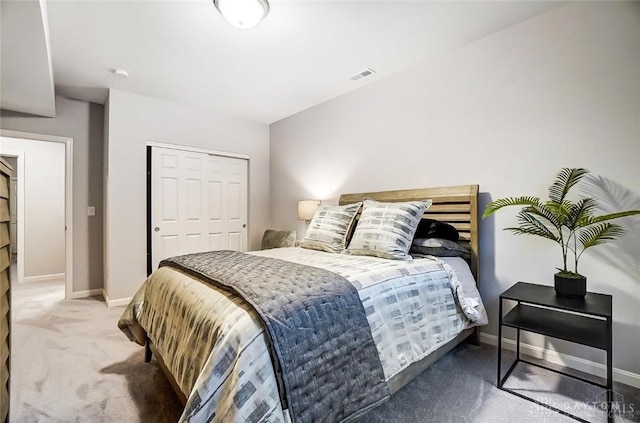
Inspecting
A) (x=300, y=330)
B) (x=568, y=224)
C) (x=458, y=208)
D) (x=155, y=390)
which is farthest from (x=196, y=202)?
(x=568, y=224)

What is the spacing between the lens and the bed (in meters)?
1.03

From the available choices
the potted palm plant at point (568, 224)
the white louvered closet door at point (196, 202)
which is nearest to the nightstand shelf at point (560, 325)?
the potted palm plant at point (568, 224)

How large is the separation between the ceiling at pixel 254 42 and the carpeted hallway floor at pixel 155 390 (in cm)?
227

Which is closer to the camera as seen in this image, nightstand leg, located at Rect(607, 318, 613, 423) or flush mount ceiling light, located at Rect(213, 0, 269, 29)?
nightstand leg, located at Rect(607, 318, 613, 423)

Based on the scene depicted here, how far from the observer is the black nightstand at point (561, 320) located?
1516mm

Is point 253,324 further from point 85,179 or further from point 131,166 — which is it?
point 85,179

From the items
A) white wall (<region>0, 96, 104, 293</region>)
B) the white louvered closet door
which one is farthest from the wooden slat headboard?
white wall (<region>0, 96, 104, 293</region>)

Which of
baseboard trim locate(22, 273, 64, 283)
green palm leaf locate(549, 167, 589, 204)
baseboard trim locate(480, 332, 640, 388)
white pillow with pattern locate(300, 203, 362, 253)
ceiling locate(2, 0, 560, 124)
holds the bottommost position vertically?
baseboard trim locate(22, 273, 64, 283)

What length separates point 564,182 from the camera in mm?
2018

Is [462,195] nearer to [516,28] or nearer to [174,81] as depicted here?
[516,28]

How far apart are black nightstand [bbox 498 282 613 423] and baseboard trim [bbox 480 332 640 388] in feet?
0.65

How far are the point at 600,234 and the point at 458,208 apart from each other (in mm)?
921

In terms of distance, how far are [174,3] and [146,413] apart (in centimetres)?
255

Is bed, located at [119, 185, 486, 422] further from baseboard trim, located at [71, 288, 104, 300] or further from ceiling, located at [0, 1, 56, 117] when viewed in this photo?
baseboard trim, located at [71, 288, 104, 300]
